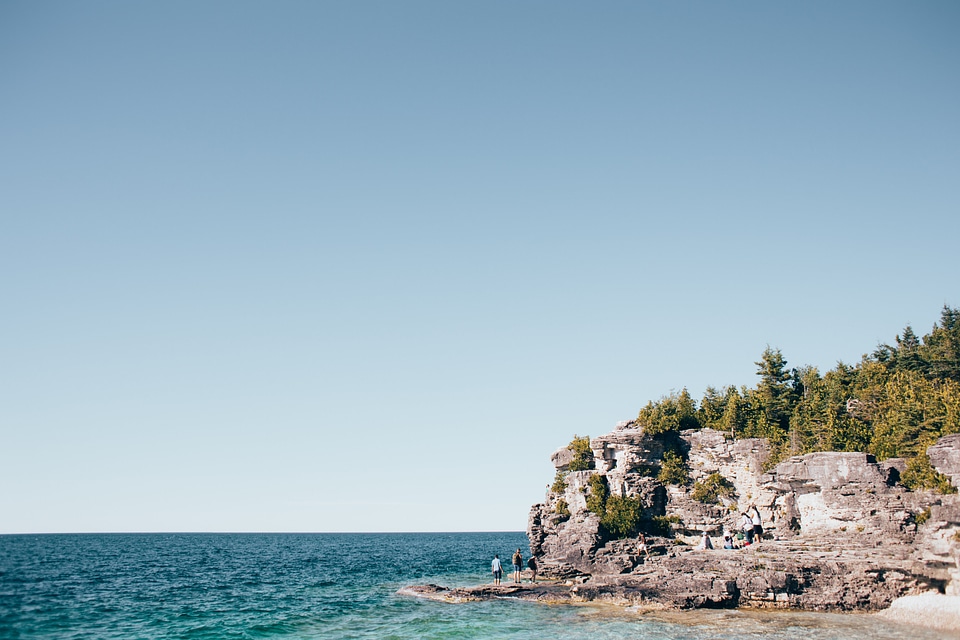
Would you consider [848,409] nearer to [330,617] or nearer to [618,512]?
[618,512]

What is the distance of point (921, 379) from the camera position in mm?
41781

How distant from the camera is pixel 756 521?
133 feet

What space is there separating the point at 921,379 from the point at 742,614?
79.6ft

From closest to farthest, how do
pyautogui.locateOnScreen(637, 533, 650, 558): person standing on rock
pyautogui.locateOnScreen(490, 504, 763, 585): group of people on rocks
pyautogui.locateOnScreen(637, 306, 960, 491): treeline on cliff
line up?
pyautogui.locateOnScreen(637, 306, 960, 491): treeline on cliff, pyautogui.locateOnScreen(490, 504, 763, 585): group of people on rocks, pyautogui.locateOnScreen(637, 533, 650, 558): person standing on rock

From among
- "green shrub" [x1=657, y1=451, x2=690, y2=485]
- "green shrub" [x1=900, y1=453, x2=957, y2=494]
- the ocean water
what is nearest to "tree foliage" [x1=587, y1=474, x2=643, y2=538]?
"green shrub" [x1=657, y1=451, x2=690, y2=485]

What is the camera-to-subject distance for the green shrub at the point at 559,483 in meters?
50.8

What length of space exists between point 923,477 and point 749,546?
10254 millimetres

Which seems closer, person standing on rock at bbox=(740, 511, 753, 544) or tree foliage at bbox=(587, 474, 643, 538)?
person standing on rock at bbox=(740, 511, 753, 544)

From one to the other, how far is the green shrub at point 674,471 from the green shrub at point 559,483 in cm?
849

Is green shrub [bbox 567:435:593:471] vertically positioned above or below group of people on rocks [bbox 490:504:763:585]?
above

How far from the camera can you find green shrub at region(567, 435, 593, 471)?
49.5 meters

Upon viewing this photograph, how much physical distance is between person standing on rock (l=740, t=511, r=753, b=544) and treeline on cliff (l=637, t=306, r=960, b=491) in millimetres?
4526

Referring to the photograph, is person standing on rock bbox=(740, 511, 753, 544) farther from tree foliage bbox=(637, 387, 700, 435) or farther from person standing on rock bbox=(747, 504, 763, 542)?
tree foliage bbox=(637, 387, 700, 435)

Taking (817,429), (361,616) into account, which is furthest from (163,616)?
(817,429)
